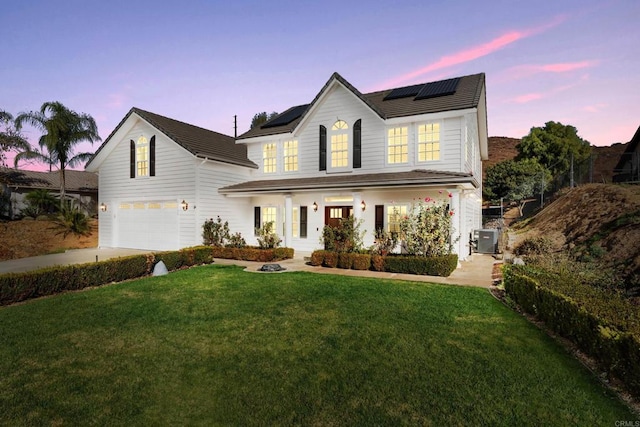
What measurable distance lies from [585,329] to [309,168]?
1376cm

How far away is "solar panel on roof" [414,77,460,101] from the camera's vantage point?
15.0 meters

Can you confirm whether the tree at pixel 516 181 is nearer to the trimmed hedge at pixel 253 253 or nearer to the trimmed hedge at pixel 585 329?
the trimmed hedge at pixel 253 253

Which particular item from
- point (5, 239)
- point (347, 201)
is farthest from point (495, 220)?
point (5, 239)

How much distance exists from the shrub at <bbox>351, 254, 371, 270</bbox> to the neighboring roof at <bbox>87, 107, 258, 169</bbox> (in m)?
9.38

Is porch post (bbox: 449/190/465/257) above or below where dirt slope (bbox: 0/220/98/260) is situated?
above

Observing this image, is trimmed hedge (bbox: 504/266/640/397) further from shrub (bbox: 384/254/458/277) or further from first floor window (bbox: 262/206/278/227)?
first floor window (bbox: 262/206/278/227)

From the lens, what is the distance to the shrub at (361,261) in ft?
37.9

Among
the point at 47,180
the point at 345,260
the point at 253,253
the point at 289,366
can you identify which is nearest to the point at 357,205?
the point at 345,260

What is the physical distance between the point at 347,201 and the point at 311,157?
327 cm

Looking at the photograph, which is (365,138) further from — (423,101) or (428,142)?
(423,101)

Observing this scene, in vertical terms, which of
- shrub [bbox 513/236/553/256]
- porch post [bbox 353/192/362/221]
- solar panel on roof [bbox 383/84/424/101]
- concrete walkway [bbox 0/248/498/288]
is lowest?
concrete walkway [bbox 0/248/498/288]

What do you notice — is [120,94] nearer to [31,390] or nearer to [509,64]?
[31,390]

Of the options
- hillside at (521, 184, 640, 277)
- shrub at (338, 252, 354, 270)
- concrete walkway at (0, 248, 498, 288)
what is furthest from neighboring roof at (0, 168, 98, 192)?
hillside at (521, 184, 640, 277)

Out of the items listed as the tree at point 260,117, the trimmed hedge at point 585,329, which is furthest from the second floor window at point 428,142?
the tree at point 260,117
